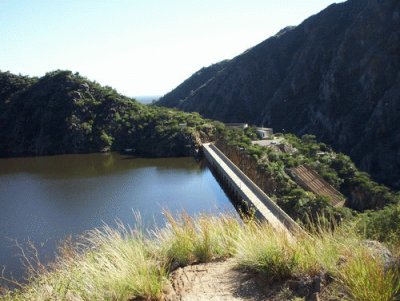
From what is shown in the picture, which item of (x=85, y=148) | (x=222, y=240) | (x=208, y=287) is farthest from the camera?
(x=85, y=148)

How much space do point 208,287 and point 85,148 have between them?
44.2 metres

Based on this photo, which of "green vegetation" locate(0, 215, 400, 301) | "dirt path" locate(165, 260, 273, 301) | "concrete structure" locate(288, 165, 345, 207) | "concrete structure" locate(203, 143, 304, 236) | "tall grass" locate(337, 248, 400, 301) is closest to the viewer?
"tall grass" locate(337, 248, 400, 301)

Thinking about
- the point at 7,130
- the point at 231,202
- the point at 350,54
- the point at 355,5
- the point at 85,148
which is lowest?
the point at 231,202

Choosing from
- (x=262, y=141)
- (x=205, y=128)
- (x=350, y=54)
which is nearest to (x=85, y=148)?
(x=205, y=128)

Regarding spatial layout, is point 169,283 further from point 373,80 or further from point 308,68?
point 308,68

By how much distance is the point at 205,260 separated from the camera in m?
5.09

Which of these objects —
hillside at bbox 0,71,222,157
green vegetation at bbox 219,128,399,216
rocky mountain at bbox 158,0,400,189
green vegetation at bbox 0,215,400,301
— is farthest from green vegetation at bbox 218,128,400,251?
rocky mountain at bbox 158,0,400,189

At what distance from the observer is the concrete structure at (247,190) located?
50.1 feet

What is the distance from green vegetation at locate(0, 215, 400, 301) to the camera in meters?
3.40

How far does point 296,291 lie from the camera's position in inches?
153

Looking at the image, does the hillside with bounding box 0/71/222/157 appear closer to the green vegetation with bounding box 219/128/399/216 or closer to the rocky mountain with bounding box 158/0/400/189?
the green vegetation with bounding box 219/128/399/216

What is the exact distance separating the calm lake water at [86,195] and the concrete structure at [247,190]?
40.1 inches

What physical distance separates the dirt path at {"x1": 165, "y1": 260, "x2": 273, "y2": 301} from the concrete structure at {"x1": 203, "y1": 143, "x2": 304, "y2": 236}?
4.24 m

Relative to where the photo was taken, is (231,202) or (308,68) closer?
(231,202)
